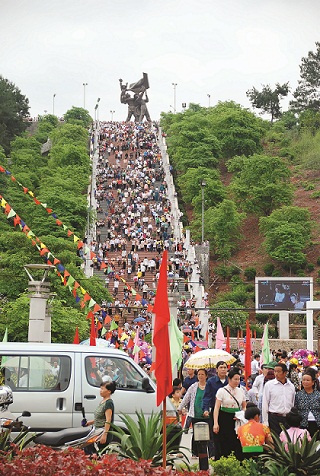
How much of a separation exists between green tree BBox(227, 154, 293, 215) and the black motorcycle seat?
60.7 metres

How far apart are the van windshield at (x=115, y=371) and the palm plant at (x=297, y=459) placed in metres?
3.21

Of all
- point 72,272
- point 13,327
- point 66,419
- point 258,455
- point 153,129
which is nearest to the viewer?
point 258,455

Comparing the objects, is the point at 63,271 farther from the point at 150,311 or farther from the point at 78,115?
the point at 78,115

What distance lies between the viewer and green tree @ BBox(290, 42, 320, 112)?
107 metres

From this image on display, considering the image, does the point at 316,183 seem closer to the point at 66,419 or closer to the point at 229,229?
the point at 229,229

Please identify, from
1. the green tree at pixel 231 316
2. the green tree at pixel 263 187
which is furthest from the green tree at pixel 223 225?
the green tree at pixel 231 316

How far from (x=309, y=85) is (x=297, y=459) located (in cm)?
10280

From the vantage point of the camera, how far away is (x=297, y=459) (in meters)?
11.0

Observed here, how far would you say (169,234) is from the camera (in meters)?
64.5

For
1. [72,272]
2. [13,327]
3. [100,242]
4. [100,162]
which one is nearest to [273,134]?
[100,162]

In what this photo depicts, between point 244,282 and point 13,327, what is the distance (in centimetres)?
2829

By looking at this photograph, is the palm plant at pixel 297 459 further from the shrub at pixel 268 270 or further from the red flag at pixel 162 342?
the shrub at pixel 268 270

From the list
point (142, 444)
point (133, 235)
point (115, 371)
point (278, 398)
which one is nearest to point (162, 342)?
point (142, 444)

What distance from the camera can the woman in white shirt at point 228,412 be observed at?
12.9m
